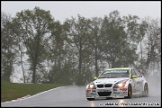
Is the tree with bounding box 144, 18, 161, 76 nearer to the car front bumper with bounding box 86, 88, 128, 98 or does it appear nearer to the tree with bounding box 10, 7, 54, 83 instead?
the tree with bounding box 10, 7, 54, 83

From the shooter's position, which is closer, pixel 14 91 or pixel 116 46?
pixel 14 91

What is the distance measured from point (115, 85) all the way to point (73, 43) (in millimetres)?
44079

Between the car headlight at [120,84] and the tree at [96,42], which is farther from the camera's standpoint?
the tree at [96,42]

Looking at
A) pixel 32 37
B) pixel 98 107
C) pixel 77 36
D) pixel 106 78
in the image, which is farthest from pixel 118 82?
pixel 77 36

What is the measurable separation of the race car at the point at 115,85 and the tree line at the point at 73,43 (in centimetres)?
3561

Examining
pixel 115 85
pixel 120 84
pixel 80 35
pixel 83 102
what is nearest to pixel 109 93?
pixel 115 85

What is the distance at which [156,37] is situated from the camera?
66688 mm

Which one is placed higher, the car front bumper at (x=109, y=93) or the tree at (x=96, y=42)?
the tree at (x=96, y=42)

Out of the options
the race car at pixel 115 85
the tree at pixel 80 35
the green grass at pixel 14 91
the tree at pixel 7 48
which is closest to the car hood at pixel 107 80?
the race car at pixel 115 85

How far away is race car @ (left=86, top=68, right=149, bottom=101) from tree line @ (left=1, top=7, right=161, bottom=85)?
35.6 m

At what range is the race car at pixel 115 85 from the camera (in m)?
19.9

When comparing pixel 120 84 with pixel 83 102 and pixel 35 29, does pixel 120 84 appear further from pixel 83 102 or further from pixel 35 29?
pixel 35 29

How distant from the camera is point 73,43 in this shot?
63.9 meters

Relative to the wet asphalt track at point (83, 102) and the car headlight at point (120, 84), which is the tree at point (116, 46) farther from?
the car headlight at point (120, 84)
